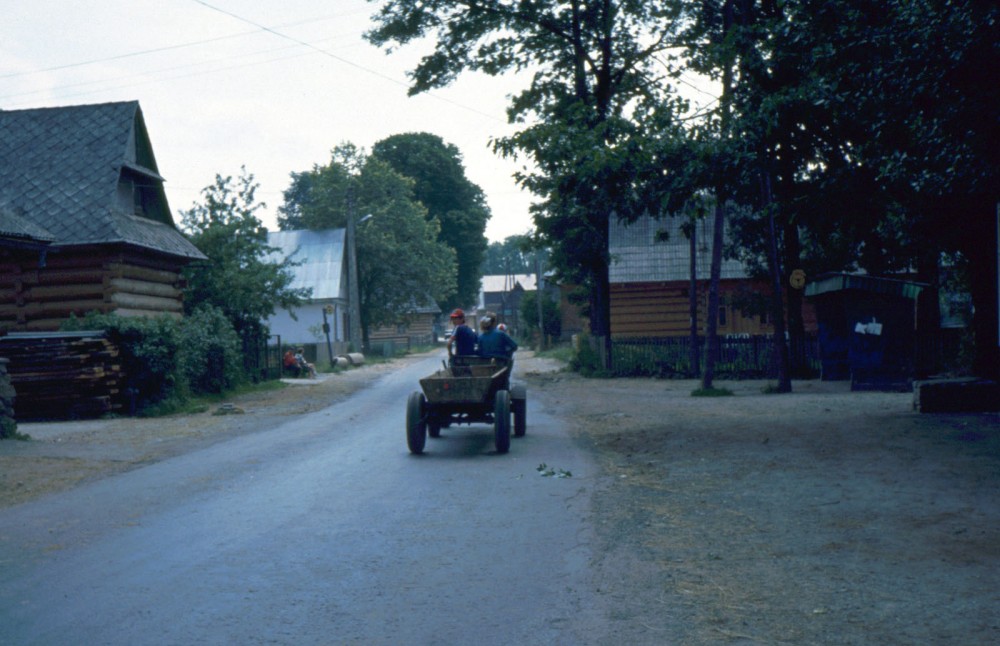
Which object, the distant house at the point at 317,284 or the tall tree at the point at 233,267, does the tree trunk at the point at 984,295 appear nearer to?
the tall tree at the point at 233,267

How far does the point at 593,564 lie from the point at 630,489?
3324 mm

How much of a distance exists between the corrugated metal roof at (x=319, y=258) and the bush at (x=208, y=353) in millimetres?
29171

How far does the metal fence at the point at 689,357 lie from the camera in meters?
29.2

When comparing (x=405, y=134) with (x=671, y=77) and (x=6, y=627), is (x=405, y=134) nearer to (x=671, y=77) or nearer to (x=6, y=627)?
(x=671, y=77)

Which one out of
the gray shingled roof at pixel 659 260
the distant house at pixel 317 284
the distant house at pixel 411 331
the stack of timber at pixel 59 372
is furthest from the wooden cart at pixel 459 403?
the distant house at pixel 411 331

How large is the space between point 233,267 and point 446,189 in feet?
154

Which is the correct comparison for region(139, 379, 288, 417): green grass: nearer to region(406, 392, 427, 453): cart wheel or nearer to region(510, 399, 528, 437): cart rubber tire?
region(510, 399, 528, 437): cart rubber tire

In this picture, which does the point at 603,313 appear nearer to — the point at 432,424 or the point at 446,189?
the point at 432,424

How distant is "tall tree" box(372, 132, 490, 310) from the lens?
248 ft

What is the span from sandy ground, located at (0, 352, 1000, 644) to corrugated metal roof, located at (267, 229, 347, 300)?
38.4 metres

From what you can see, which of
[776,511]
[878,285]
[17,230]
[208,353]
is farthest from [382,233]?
[776,511]

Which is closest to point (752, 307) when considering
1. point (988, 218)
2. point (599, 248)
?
point (599, 248)

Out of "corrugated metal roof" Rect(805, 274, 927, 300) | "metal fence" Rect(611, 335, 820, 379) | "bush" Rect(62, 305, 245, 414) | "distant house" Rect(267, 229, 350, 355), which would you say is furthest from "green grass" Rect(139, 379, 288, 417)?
"distant house" Rect(267, 229, 350, 355)

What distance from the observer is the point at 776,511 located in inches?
337
